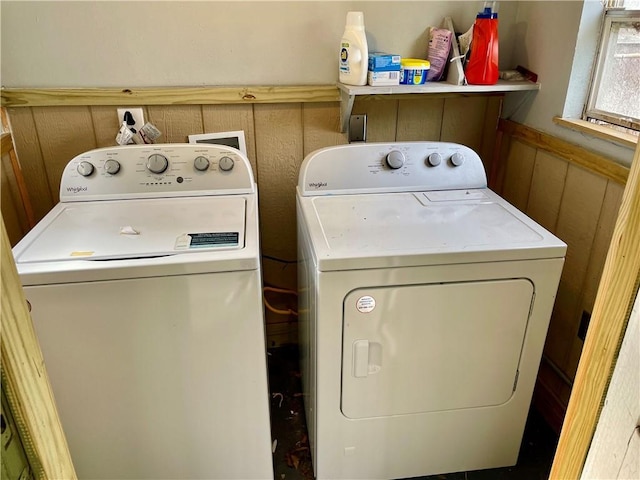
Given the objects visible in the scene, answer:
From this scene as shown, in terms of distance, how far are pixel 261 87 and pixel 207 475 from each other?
136 centimetres

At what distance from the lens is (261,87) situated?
5.89ft

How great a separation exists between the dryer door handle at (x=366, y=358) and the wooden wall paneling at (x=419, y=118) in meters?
0.99

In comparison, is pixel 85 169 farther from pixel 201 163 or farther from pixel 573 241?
pixel 573 241

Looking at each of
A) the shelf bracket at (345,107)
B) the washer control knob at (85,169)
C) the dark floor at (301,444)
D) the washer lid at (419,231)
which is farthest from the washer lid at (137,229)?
the dark floor at (301,444)

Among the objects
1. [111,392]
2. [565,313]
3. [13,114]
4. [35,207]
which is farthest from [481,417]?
[13,114]

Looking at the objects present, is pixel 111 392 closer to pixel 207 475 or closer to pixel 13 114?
pixel 207 475

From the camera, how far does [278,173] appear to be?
1.96m

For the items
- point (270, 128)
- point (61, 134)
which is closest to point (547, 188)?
point (270, 128)

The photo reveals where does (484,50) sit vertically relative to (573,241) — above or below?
above

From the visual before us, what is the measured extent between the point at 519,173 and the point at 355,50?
843mm

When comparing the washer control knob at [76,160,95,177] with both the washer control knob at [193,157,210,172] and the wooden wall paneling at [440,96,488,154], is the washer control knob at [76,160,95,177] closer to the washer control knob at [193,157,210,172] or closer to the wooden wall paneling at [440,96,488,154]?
the washer control knob at [193,157,210,172]

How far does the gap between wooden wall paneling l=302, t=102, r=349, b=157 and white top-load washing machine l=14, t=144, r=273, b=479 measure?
467 mm

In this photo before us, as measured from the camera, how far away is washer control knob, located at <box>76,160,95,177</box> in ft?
5.21

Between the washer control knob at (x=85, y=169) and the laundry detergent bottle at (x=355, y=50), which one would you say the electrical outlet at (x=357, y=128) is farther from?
the washer control knob at (x=85, y=169)
